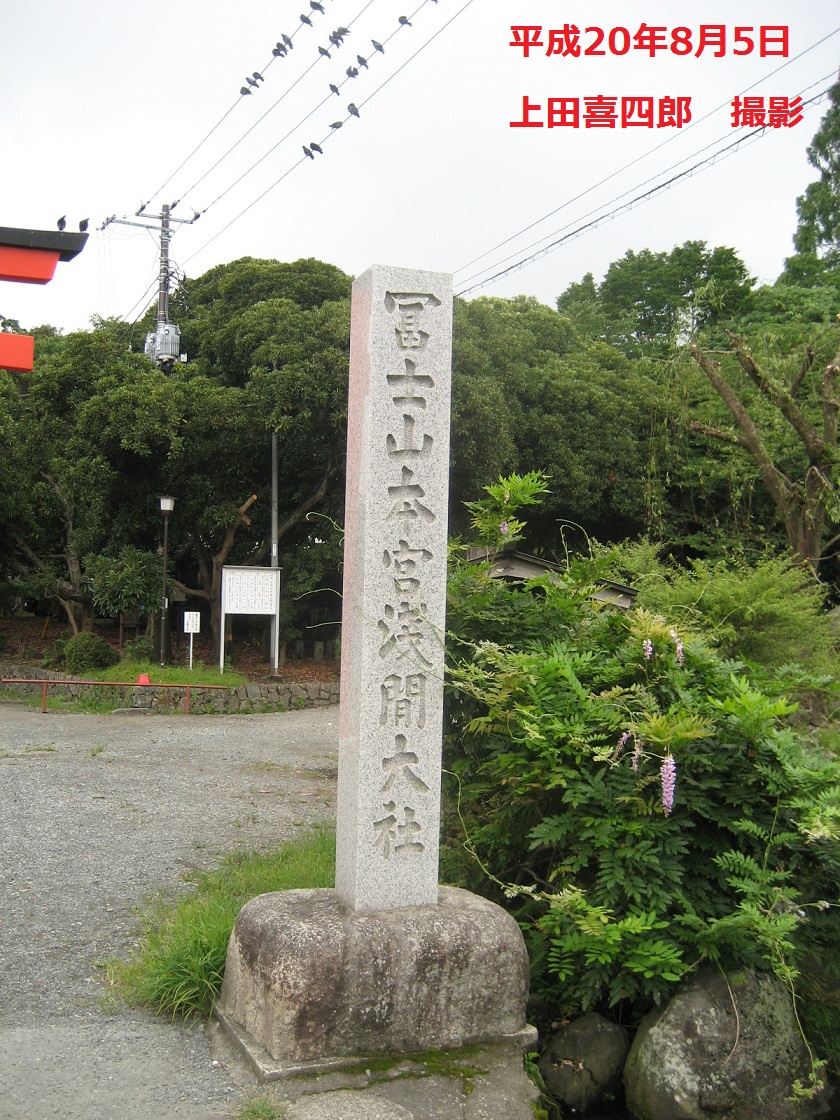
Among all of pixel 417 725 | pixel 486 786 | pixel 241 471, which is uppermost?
pixel 241 471

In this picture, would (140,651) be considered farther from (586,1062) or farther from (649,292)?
(649,292)

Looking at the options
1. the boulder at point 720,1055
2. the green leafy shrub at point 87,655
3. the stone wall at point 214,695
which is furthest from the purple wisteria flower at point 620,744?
the green leafy shrub at point 87,655

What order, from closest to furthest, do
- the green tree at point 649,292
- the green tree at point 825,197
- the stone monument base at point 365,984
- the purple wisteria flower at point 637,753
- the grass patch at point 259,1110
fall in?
1. the grass patch at point 259,1110
2. the stone monument base at point 365,984
3. the purple wisteria flower at point 637,753
4. the green tree at point 825,197
5. the green tree at point 649,292

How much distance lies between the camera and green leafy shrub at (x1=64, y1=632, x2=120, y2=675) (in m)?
19.0

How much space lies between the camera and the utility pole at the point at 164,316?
20109 mm

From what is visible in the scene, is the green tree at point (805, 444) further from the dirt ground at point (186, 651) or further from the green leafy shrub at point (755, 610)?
the dirt ground at point (186, 651)

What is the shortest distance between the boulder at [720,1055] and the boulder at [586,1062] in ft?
0.53

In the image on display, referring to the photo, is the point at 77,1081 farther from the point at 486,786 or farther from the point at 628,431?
the point at 628,431

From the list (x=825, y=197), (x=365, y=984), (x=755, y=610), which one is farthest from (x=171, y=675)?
(x=825, y=197)

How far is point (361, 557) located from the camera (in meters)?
4.13

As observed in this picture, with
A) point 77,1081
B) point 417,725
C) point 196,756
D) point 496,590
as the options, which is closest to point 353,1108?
point 77,1081

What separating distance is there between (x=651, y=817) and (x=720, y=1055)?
0.91 m

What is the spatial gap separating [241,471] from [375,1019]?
16115mm

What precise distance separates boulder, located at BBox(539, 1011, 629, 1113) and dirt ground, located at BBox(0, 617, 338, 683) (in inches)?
Answer: 591
